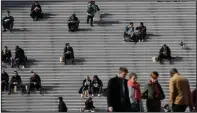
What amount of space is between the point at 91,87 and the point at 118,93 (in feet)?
40.8

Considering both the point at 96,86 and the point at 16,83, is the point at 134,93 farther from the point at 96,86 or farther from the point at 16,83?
the point at 16,83

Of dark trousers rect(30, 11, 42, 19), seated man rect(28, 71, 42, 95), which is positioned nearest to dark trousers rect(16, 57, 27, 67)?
seated man rect(28, 71, 42, 95)

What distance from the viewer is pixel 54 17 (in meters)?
28.4

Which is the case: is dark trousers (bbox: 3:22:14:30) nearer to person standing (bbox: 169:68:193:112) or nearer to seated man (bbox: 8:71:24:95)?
seated man (bbox: 8:71:24:95)

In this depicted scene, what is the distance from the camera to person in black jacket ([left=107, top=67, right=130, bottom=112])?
10.1 meters

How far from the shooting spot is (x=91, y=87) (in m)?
22.6

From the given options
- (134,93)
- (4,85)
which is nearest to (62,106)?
(4,85)

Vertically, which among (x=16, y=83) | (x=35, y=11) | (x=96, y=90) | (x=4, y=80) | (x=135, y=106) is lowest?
(x=96, y=90)

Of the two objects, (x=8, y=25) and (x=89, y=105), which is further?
(x=8, y=25)

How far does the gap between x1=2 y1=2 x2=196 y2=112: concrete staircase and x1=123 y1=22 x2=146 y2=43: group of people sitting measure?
0.97ft

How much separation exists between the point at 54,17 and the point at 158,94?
56.7ft

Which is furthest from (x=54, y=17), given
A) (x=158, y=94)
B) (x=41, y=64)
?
(x=158, y=94)

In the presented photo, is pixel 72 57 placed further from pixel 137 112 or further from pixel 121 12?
→ pixel 137 112

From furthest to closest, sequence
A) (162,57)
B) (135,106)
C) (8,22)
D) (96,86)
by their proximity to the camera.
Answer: (8,22) → (162,57) → (96,86) → (135,106)
